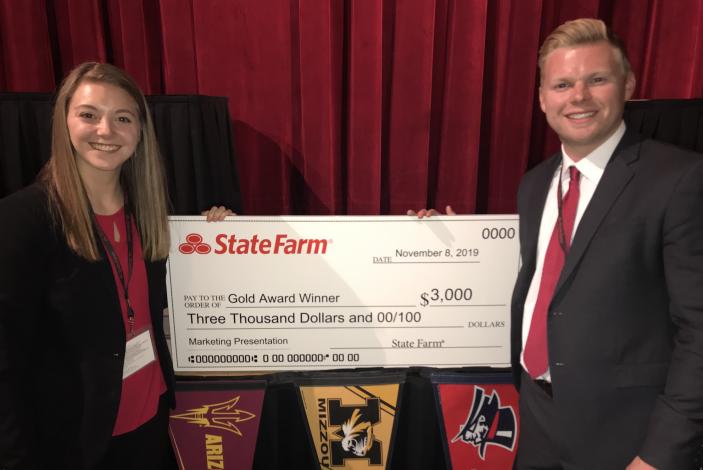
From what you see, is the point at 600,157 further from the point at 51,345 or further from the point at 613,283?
the point at 51,345

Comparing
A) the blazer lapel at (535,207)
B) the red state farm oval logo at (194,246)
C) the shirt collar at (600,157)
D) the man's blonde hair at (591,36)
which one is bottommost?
the red state farm oval logo at (194,246)

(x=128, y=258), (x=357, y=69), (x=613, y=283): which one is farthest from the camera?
(x=357, y=69)

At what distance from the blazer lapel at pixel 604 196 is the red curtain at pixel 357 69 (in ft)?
2.84

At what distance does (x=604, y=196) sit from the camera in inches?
45.0

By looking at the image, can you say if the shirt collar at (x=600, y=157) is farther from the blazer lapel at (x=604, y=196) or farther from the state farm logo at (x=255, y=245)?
the state farm logo at (x=255, y=245)

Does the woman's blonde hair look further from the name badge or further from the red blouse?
the name badge

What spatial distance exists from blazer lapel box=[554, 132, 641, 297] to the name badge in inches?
51.9

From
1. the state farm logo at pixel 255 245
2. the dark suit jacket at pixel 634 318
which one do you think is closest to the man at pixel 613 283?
the dark suit jacket at pixel 634 318

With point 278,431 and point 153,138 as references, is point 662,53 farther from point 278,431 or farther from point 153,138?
point 278,431

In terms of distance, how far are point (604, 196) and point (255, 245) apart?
4.16 feet

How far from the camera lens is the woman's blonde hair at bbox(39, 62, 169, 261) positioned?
1183 millimetres

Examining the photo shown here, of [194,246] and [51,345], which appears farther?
[194,246]

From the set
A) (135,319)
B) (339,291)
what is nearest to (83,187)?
(135,319)

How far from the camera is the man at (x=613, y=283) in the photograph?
3.36 feet
